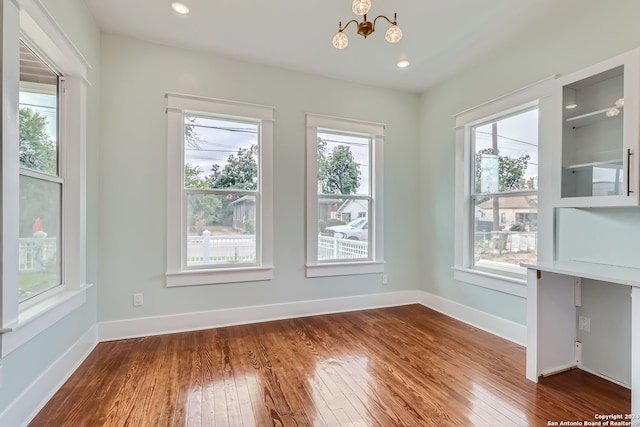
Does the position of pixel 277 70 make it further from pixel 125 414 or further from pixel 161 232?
pixel 125 414

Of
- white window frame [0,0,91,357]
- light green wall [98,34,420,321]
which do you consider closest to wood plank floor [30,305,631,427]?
light green wall [98,34,420,321]

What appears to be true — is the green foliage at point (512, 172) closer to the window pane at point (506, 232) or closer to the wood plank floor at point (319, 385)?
the window pane at point (506, 232)

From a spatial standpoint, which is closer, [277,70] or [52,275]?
[52,275]

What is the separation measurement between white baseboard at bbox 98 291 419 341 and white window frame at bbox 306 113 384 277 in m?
0.38

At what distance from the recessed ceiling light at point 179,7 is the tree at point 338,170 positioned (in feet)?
6.05

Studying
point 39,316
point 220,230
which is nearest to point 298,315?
point 220,230

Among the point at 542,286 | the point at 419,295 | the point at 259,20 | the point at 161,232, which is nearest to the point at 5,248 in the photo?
the point at 161,232

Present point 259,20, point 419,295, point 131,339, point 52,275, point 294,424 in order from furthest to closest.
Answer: point 419,295 < point 131,339 < point 259,20 < point 52,275 < point 294,424

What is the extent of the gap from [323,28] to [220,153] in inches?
65.2

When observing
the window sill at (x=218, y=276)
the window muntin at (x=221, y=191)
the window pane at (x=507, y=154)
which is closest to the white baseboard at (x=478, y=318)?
the window pane at (x=507, y=154)

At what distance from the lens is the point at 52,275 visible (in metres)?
2.20

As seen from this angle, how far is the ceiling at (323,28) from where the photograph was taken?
2447mm

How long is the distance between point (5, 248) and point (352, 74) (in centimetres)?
349

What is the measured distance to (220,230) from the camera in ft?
10.8
